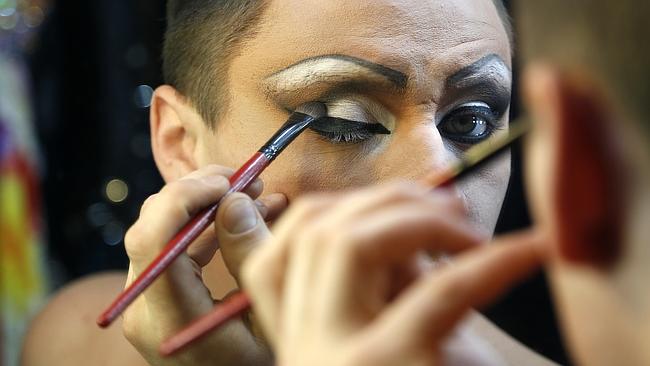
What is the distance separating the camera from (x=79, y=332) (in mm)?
1110

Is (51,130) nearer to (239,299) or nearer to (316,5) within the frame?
(316,5)

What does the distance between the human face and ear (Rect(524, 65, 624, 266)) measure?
377 millimetres

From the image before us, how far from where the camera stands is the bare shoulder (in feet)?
3.50

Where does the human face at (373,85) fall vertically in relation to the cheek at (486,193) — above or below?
above

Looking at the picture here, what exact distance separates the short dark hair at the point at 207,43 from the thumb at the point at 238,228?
177 millimetres

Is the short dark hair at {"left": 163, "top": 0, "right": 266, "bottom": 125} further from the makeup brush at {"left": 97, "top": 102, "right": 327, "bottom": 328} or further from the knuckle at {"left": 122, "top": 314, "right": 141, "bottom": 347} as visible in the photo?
the knuckle at {"left": 122, "top": 314, "right": 141, "bottom": 347}

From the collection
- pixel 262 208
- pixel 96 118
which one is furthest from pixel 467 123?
pixel 96 118

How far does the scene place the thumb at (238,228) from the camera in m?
0.73

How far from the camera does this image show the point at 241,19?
2.90ft

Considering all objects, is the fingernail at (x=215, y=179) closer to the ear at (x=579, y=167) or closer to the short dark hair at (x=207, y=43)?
the short dark hair at (x=207, y=43)

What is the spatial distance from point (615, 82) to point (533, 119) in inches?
2.1

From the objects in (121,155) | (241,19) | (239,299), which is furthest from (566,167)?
(121,155)

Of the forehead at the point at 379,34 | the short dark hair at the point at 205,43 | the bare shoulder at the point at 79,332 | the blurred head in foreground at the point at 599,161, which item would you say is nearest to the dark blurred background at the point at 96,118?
the bare shoulder at the point at 79,332

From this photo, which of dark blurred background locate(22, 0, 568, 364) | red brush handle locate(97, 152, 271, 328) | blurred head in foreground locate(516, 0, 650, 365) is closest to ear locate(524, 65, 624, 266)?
blurred head in foreground locate(516, 0, 650, 365)
